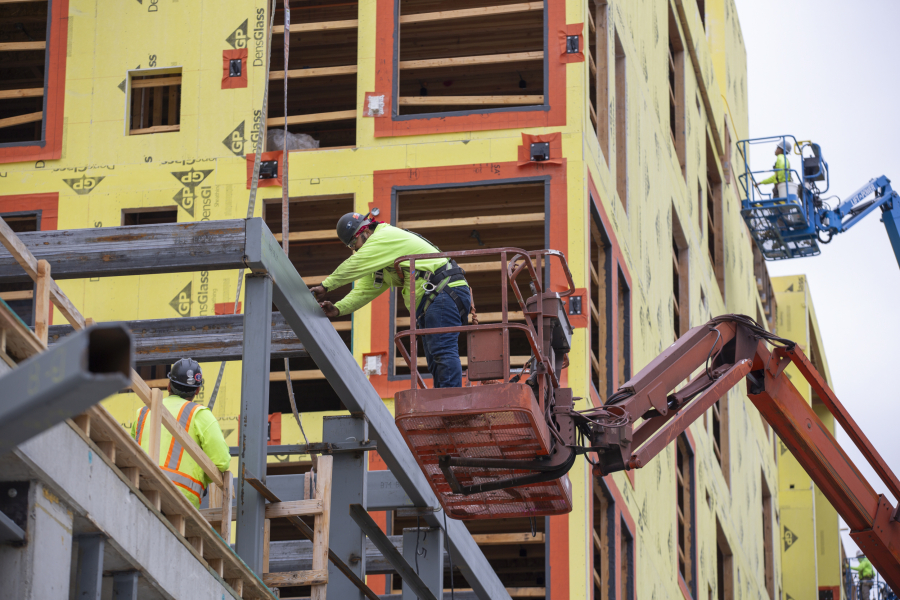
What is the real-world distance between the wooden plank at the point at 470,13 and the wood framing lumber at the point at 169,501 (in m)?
12.0

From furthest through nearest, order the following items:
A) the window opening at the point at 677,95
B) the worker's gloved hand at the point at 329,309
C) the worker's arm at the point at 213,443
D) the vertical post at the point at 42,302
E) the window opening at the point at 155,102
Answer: the window opening at the point at 677,95 → the window opening at the point at 155,102 → the worker's gloved hand at the point at 329,309 → the worker's arm at the point at 213,443 → the vertical post at the point at 42,302

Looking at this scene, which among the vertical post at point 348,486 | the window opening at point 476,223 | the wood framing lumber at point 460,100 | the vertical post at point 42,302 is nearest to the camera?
the vertical post at point 42,302

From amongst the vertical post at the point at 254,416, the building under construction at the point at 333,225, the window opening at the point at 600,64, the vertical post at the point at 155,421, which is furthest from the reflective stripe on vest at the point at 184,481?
the window opening at the point at 600,64

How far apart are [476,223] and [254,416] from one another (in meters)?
9.13

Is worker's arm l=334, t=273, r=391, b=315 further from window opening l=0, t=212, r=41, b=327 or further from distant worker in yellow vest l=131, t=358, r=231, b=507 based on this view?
window opening l=0, t=212, r=41, b=327

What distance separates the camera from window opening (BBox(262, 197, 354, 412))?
18.9 meters

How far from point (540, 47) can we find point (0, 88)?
9928 millimetres

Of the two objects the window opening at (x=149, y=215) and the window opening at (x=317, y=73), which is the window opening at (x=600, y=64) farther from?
the window opening at (x=149, y=215)

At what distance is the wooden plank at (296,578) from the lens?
10070 mm

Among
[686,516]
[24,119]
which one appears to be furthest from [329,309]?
[686,516]

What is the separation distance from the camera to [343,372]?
36.8 feet

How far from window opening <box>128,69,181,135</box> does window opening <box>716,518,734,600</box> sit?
18.0 m

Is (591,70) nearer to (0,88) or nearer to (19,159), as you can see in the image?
(19,159)

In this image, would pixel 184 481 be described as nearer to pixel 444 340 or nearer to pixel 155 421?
pixel 155 421
